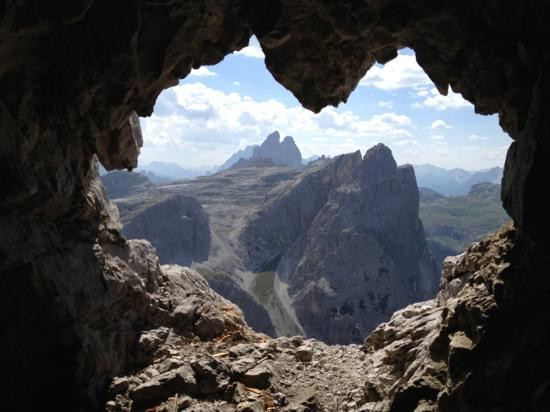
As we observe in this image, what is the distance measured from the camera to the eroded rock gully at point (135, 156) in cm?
1638

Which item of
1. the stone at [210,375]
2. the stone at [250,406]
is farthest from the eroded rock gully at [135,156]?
the stone at [250,406]

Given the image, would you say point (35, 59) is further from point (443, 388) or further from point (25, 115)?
point (443, 388)

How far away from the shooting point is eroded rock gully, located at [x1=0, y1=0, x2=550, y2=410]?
16.4m

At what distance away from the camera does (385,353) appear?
2748cm

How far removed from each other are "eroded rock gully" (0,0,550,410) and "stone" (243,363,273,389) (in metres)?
1.50

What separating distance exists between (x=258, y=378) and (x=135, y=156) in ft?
57.6

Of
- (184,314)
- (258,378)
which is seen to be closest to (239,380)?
(258,378)

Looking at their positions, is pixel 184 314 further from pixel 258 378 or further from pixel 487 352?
pixel 487 352

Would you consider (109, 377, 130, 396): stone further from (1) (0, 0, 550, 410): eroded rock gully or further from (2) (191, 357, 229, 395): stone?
(2) (191, 357, 229, 395): stone

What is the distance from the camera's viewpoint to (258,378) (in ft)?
81.1

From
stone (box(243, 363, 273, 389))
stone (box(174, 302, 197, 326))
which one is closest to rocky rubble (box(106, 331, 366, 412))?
stone (box(243, 363, 273, 389))

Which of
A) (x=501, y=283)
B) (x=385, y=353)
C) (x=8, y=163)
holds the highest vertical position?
(x=8, y=163)

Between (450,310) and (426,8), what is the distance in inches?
548

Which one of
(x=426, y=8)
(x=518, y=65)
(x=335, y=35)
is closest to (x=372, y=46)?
(x=335, y=35)
